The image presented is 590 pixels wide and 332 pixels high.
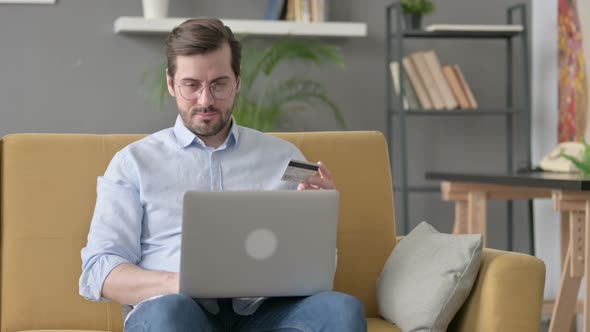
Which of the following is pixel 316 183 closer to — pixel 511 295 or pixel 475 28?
pixel 511 295

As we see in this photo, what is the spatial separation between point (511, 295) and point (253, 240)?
638mm

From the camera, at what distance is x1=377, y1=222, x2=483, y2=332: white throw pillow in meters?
2.23

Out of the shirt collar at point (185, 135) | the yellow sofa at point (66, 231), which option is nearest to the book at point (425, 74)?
the yellow sofa at point (66, 231)

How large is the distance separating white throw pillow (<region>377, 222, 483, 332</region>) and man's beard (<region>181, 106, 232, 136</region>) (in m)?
0.55

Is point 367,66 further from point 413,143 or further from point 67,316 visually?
point 67,316

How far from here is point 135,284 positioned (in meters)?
2.10

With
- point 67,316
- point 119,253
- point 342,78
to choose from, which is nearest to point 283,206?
point 119,253

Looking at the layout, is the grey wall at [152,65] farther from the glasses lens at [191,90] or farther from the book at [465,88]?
the glasses lens at [191,90]

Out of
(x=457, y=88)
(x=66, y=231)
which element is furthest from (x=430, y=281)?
(x=457, y=88)

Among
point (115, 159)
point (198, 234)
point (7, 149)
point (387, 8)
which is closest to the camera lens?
point (198, 234)

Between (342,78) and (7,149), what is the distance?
260 cm

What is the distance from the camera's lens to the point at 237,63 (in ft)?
7.95

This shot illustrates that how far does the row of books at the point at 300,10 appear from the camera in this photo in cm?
470

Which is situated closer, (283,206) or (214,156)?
(283,206)
